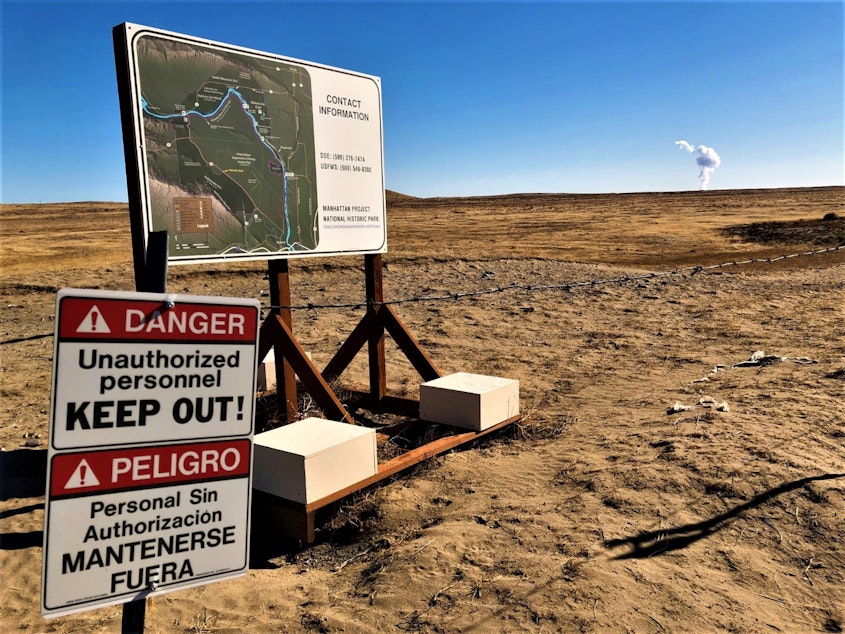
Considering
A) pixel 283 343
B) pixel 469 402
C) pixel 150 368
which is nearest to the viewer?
pixel 150 368

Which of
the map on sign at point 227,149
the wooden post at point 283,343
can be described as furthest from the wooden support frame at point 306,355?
the map on sign at point 227,149

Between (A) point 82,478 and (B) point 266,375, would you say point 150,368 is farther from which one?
(B) point 266,375

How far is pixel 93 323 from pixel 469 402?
4219mm

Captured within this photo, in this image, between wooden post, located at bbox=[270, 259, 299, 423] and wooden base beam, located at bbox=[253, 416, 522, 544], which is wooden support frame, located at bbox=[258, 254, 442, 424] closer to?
wooden post, located at bbox=[270, 259, 299, 423]

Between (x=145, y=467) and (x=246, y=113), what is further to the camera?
(x=246, y=113)

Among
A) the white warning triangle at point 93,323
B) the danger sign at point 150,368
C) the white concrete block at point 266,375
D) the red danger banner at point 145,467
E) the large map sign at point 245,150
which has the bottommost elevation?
the white concrete block at point 266,375

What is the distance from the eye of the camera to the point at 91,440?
5.91 feet

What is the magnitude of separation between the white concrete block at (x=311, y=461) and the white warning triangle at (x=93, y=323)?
2.50 m

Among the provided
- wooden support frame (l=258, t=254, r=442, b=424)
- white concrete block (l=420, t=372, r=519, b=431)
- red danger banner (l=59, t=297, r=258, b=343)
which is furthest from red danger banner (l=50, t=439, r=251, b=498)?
white concrete block (l=420, t=372, r=519, b=431)

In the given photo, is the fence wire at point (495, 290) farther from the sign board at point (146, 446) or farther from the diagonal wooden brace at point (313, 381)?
the sign board at point (146, 446)

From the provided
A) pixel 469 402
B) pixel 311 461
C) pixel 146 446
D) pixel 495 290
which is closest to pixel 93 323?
pixel 146 446

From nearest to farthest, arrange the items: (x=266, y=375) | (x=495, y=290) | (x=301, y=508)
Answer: (x=301, y=508)
(x=495, y=290)
(x=266, y=375)

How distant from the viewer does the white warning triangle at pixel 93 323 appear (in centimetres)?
179

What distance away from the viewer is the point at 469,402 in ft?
19.0
